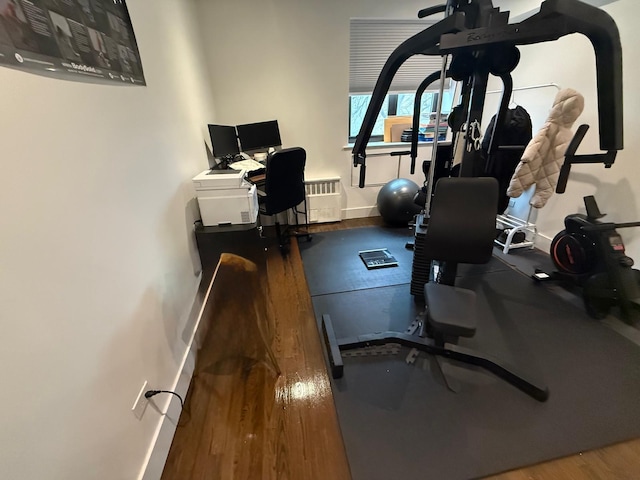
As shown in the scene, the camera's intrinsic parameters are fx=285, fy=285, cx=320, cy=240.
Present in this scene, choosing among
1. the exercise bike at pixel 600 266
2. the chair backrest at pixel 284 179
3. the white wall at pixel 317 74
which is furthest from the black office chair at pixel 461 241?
the white wall at pixel 317 74

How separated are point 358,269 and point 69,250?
87.5 inches

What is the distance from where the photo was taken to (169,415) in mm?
1427

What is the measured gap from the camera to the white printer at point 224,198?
2146 mm

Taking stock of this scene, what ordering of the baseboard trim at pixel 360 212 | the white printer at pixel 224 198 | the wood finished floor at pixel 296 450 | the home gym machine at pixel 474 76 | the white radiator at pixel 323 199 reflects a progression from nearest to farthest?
the home gym machine at pixel 474 76 → the wood finished floor at pixel 296 450 → the white printer at pixel 224 198 → the white radiator at pixel 323 199 → the baseboard trim at pixel 360 212

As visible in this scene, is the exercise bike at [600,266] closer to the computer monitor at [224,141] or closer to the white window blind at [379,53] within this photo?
the white window blind at [379,53]

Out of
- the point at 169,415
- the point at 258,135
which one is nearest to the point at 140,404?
the point at 169,415

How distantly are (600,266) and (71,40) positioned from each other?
3.25 m

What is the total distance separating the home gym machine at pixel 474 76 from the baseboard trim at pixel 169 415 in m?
0.86

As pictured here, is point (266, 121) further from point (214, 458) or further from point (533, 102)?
point (214, 458)

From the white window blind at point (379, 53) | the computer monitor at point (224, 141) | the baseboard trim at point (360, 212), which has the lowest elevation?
the baseboard trim at point (360, 212)

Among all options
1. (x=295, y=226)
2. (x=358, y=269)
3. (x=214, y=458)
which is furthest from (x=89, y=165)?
(x=295, y=226)

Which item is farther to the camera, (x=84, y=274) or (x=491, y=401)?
(x=491, y=401)

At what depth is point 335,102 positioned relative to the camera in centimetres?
352

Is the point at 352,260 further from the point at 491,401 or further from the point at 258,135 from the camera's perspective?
the point at 258,135
